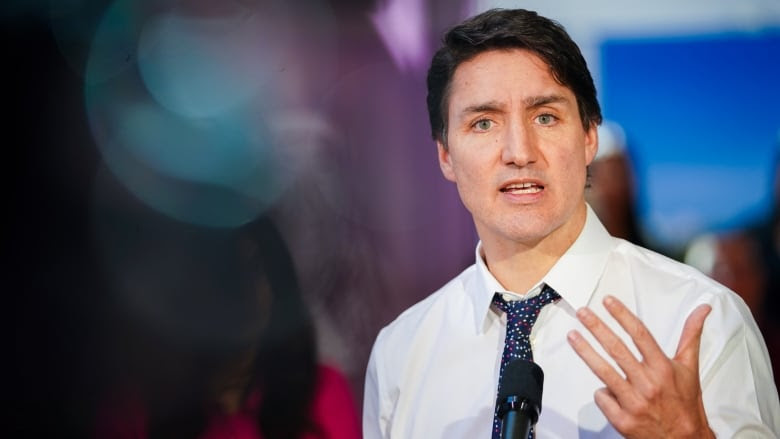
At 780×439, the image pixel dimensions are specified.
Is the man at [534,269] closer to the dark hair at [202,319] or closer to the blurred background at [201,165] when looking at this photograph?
the blurred background at [201,165]

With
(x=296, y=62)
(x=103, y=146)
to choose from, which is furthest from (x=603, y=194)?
(x=103, y=146)

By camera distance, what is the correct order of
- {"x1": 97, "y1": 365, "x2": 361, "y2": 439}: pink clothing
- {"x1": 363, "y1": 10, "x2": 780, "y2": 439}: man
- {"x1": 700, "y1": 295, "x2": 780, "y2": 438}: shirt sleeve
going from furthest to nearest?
{"x1": 97, "y1": 365, "x2": 361, "y2": 439}: pink clothing < {"x1": 363, "y1": 10, "x2": 780, "y2": 439}: man < {"x1": 700, "y1": 295, "x2": 780, "y2": 438}: shirt sleeve

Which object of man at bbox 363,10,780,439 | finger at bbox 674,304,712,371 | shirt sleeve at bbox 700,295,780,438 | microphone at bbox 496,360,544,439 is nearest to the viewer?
microphone at bbox 496,360,544,439

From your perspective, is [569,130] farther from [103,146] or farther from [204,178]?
[103,146]

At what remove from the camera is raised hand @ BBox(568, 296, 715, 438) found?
1.41 m

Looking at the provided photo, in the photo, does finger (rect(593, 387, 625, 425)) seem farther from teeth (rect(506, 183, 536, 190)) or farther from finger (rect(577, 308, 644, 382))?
teeth (rect(506, 183, 536, 190))

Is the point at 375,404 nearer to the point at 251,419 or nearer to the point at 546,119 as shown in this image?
the point at 251,419

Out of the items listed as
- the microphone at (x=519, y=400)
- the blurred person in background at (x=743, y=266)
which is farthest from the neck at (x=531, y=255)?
the blurred person in background at (x=743, y=266)

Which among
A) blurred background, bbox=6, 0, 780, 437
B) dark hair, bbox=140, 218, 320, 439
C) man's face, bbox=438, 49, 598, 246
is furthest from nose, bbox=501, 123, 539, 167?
dark hair, bbox=140, 218, 320, 439

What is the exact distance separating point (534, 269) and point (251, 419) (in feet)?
4.48

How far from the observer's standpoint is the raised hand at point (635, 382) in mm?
1405

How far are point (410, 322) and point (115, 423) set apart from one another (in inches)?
50.3

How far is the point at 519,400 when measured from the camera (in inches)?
55.0

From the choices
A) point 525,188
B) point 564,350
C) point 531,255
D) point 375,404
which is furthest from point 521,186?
point 375,404
